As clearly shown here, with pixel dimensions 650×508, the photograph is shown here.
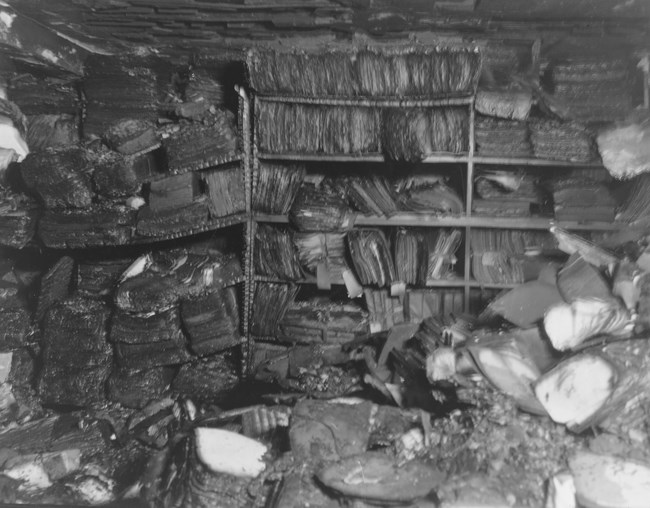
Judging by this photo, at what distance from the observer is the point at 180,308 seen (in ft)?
10.1

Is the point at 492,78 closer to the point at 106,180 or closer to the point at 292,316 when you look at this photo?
the point at 292,316

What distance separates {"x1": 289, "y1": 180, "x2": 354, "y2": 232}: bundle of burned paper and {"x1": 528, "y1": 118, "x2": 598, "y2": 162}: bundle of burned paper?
1.28 m

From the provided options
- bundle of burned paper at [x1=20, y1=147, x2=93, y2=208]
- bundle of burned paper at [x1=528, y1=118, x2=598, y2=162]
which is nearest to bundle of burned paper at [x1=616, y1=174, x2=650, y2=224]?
bundle of burned paper at [x1=528, y1=118, x2=598, y2=162]

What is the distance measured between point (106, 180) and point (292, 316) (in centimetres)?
155

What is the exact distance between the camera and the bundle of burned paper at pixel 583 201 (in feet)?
9.57

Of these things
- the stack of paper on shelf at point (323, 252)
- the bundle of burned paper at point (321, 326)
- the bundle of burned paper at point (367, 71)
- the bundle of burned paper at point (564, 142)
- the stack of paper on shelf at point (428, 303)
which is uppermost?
the bundle of burned paper at point (367, 71)

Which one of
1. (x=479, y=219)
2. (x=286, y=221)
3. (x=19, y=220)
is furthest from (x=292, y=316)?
(x=19, y=220)

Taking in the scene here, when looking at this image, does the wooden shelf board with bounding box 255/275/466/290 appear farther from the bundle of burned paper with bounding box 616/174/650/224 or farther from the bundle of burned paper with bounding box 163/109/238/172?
the bundle of burned paper with bounding box 616/174/650/224

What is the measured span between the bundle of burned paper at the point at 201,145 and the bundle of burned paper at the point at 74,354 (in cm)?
→ 118

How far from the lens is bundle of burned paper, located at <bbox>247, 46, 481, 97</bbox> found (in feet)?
8.63

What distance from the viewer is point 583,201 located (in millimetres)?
2920

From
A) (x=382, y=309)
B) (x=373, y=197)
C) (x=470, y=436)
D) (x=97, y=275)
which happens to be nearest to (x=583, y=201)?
(x=373, y=197)

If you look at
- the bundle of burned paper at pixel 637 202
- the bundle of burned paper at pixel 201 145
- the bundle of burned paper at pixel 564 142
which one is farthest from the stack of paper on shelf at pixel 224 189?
the bundle of burned paper at pixel 637 202

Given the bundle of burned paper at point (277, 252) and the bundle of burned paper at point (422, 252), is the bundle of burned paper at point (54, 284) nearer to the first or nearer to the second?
the bundle of burned paper at point (277, 252)
